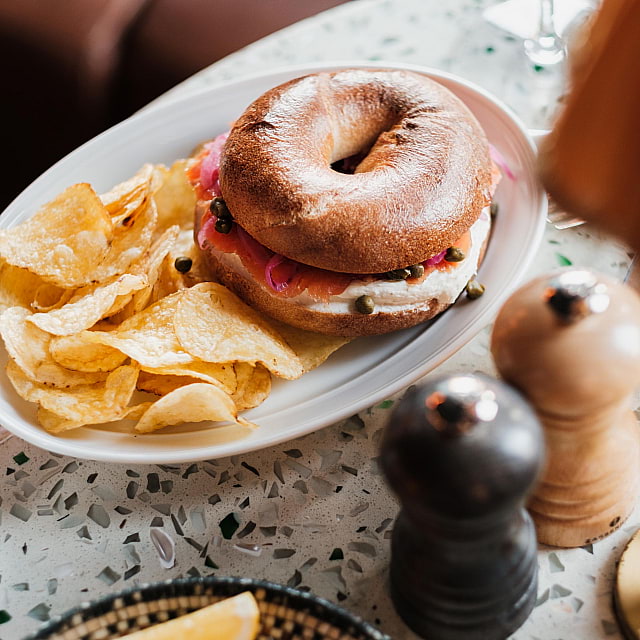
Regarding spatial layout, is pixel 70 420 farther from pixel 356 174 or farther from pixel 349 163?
pixel 349 163

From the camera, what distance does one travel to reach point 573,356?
2.62ft

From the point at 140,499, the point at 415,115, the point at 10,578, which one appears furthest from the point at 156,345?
the point at 415,115

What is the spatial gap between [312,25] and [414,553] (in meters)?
1.68

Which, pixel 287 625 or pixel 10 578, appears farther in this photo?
pixel 10 578

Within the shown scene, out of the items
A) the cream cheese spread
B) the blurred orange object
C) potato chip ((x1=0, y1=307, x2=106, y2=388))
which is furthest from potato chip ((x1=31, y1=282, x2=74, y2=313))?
the blurred orange object

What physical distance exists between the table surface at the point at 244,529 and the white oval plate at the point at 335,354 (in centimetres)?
5

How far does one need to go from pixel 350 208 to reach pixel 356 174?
4.9 inches

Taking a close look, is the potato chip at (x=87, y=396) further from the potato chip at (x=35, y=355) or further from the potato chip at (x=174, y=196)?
the potato chip at (x=174, y=196)

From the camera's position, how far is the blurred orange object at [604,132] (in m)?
0.53

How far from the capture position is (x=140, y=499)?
1.21 metres

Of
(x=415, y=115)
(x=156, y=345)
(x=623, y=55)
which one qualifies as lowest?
(x=156, y=345)

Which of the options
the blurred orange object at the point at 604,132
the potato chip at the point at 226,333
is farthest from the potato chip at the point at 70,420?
the blurred orange object at the point at 604,132

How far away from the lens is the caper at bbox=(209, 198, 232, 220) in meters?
1.44

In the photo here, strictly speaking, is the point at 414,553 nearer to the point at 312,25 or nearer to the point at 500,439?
the point at 500,439
